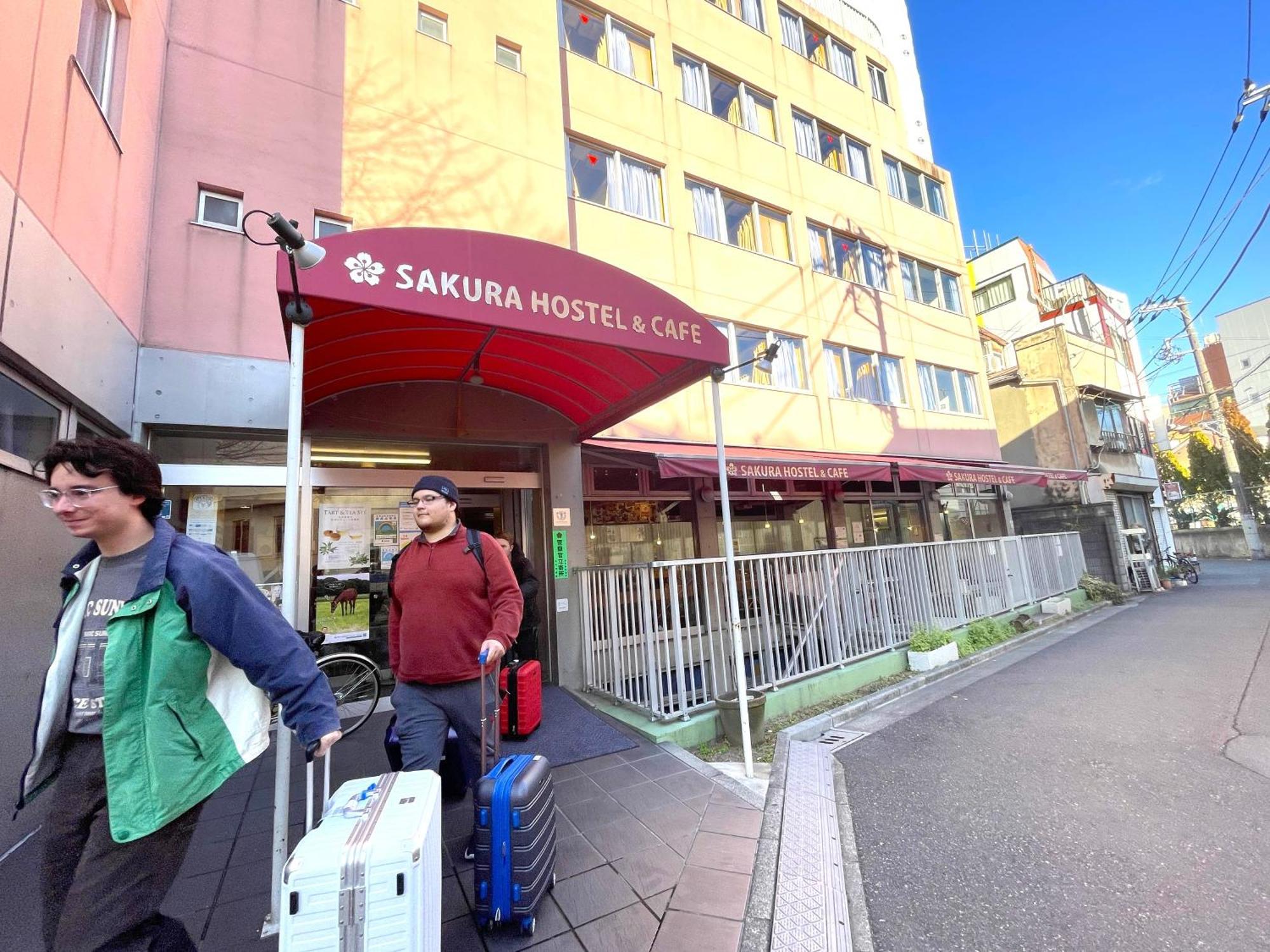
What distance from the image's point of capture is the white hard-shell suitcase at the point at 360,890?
4.99 feet

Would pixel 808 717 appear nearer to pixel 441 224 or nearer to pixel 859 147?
pixel 441 224

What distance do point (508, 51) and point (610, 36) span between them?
260 centimetres

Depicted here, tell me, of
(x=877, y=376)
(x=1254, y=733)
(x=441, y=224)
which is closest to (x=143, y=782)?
(x=441, y=224)

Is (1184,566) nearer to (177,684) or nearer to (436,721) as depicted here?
(436,721)

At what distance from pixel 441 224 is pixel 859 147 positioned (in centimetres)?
1170

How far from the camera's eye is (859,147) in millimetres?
13234

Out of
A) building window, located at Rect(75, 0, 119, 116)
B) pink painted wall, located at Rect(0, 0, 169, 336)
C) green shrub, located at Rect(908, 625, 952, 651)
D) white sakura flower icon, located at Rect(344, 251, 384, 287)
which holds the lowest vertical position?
green shrub, located at Rect(908, 625, 952, 651)

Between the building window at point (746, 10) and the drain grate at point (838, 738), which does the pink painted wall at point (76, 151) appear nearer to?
the drain grate at point (838, 738)

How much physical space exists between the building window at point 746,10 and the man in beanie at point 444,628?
13255 mm

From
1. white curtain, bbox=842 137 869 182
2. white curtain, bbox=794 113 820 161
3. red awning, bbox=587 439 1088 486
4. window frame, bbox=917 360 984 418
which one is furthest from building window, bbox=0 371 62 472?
white curtain, bbox=842 137 869 182

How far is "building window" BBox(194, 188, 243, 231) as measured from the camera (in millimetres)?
5469

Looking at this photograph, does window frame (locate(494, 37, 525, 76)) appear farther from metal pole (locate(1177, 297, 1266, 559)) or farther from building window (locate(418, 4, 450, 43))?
metal pole (locate(1177, 297, 1266, 559))

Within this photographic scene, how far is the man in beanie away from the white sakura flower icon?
1191 mm

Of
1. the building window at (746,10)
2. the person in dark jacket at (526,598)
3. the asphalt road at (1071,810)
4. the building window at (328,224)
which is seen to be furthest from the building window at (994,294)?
the building window at (328,224)
